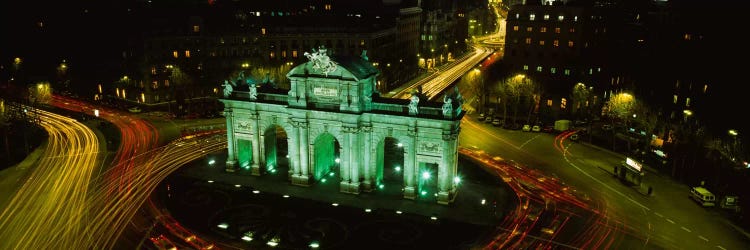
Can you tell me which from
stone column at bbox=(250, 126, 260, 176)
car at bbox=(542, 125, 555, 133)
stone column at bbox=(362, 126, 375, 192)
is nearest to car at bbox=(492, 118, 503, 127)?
car at bbox=(542, 125, 555, 133)

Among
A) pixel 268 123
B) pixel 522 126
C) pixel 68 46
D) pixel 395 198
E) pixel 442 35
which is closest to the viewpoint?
pixel 395 198

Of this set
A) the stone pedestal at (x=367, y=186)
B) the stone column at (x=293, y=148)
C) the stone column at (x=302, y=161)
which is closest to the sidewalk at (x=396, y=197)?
the stone pedestal at (x=367, y=186)

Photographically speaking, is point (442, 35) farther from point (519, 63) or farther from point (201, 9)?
point (201, 9)

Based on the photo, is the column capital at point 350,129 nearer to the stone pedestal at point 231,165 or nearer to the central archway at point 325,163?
the central archway at point 325,163

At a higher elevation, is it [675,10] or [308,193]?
[675,10]

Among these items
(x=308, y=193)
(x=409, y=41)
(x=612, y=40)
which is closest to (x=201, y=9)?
(x=409, y=41)

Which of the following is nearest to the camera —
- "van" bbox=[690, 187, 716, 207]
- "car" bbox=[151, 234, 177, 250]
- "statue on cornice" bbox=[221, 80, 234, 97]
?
"car" bbox=[151, 234, 177, 250]

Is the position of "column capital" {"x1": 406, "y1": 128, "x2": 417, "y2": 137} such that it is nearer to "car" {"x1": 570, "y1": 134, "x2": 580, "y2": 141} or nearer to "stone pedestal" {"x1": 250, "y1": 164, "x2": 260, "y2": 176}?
"stone pedestal" {"x1": 250, "y1": 164, "x2": 260, "y2": 176}
